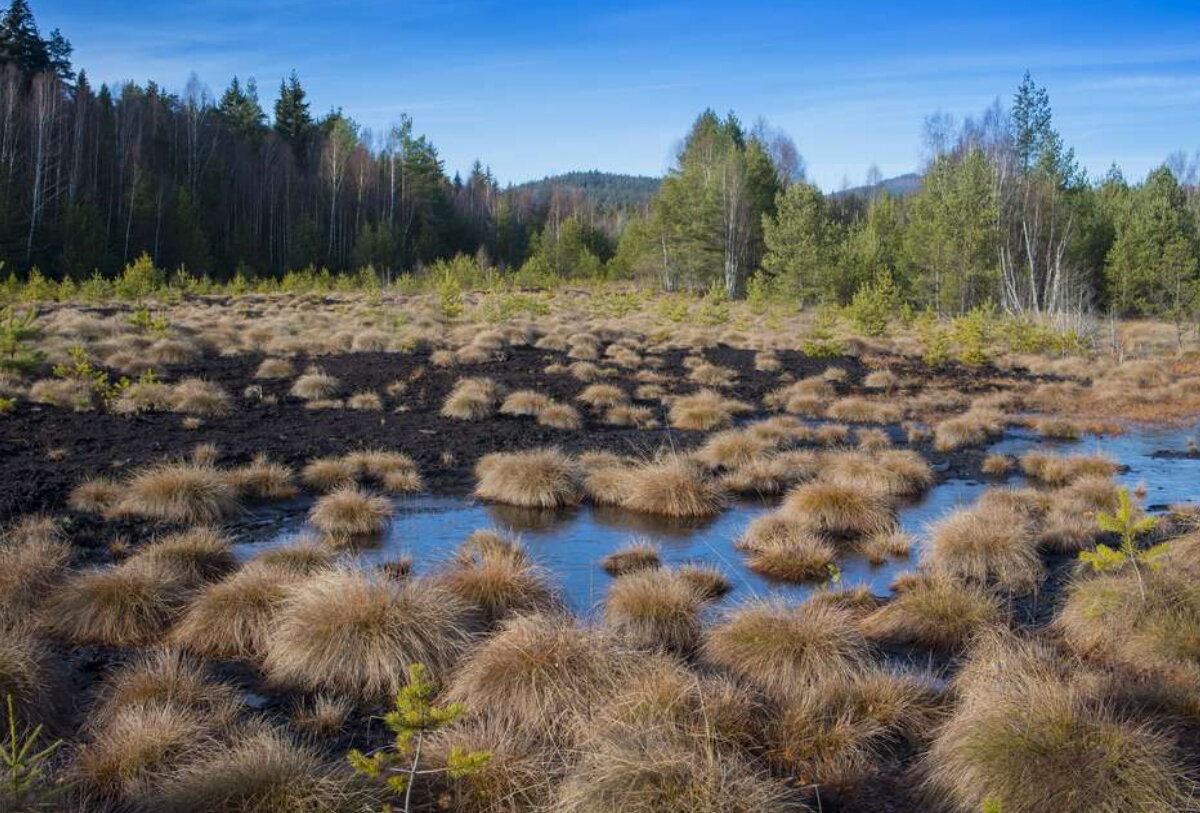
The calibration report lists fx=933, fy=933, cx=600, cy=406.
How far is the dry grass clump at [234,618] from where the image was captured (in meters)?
7.38

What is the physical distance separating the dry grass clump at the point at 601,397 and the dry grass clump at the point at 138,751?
14.0 metres

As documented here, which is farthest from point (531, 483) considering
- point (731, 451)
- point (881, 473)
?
point (881, 473)

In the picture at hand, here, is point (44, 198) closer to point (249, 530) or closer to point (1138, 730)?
point (249, 530)

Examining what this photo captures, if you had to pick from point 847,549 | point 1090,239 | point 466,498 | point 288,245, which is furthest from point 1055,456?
point 288,245

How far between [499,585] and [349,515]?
3448 millimetres

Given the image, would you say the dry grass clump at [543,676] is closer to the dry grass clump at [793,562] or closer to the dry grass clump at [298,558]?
the dry grass clump at [298,558]

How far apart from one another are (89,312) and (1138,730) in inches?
1205

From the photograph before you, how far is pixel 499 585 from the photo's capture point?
8.29 meters

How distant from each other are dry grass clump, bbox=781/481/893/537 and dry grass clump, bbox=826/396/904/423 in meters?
7.83

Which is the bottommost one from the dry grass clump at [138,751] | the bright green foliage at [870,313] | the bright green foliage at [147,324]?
the dry grass clump at [138,751]

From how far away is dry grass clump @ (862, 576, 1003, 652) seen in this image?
7.91 m

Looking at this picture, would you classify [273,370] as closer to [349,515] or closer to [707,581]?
[349,515]

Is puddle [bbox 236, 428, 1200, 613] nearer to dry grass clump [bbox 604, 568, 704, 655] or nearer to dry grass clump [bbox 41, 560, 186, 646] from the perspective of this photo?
dry grass clump [bbox 604, 568, 704, 655]

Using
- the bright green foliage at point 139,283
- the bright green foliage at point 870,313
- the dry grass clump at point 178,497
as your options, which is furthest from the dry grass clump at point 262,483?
the bright green foliage at point 139,283
